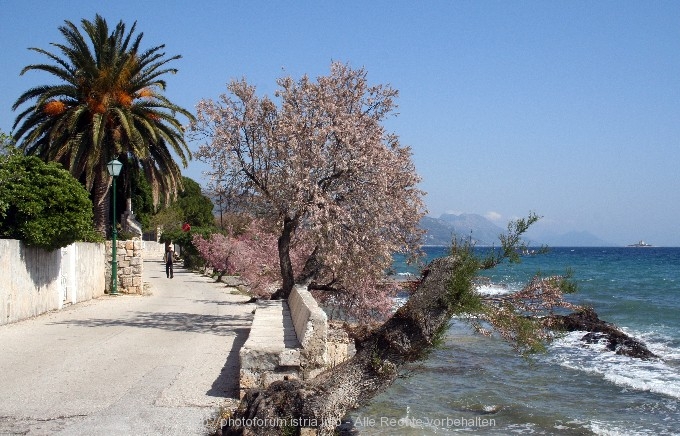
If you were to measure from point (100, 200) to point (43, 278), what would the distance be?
352 inches

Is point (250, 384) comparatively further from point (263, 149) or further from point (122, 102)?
point (122, 102)

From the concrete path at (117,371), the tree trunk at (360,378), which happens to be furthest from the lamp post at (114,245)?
the tree trunk at (360,378)

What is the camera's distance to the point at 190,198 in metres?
77.4

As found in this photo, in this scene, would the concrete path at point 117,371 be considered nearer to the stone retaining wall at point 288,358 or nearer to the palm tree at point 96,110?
the stone retaining wall at point 288,358

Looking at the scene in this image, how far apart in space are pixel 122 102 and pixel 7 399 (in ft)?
62.0

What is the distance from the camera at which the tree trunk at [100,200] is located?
25.4 meters

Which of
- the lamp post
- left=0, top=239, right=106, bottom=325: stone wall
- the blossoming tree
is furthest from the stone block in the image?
the lamp post

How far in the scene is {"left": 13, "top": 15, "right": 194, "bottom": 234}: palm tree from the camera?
80.2ft

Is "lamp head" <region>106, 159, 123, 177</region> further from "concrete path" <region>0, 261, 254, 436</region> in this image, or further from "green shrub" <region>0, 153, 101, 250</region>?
"concrete path" <region>0, 261, 254, 436</region>

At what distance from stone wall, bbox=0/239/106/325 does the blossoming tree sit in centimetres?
478

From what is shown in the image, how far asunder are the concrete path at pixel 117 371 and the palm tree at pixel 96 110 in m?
8.21

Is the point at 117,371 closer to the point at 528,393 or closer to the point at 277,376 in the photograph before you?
the point at 277,376

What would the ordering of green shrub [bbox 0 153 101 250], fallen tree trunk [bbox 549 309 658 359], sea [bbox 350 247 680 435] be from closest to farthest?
sea [bbox 350 247 680 435]
green shrub [bbox 0 153 101 250]
fallen tree trunk [bbox 549 309 658 359]

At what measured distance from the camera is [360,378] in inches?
295
